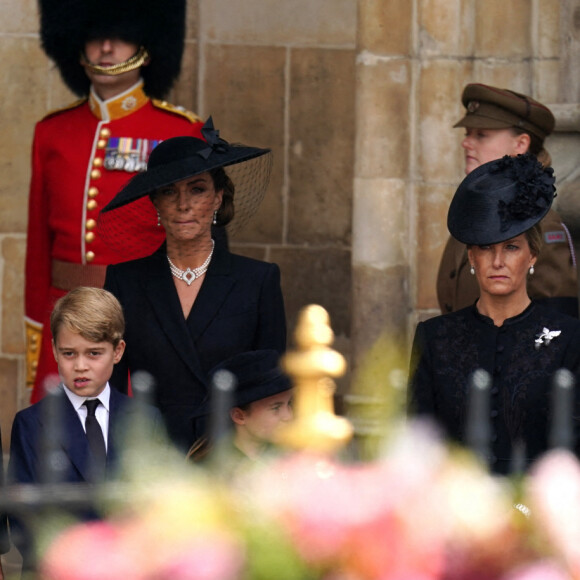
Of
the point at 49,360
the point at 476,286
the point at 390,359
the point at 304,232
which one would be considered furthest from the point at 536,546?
the point at 304,232

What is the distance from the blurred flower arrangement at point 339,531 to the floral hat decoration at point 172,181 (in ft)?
7.13

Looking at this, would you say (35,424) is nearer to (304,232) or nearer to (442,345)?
(442,345)

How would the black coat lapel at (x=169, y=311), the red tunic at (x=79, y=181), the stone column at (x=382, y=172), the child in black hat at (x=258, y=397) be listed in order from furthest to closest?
the stone column at (x=382, y=172) → the red tunic at (x=79, y=181) → the black coat lapel at (x=169, y=311) → the child in black hat at (x=258, y=397)

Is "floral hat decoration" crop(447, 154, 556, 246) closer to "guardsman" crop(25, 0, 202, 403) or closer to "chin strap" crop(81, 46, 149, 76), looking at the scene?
"guardsman" crop(25, 0, 202, 403)

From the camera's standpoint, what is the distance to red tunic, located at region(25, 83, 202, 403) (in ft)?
15.3

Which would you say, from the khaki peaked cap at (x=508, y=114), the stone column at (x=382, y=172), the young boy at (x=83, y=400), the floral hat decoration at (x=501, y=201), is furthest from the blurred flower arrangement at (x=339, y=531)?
the stone column at (x=382, y=172)

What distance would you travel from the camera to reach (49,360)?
15.3 ft

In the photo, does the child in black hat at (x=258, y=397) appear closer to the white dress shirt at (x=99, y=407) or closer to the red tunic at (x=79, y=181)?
the white dress shirt at (x=99, y=407)

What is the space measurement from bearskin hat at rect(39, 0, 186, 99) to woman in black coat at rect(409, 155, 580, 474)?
161cm

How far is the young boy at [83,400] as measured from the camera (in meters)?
3.23

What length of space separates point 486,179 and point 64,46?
190 centimetres

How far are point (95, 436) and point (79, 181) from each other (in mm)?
1576

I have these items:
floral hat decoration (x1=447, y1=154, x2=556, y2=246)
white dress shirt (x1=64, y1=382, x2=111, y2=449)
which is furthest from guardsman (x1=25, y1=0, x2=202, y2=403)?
floral hat decoration (x1=447, y1=154, x2=556, y2=246)

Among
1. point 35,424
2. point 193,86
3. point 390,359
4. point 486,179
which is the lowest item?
point 35,424
